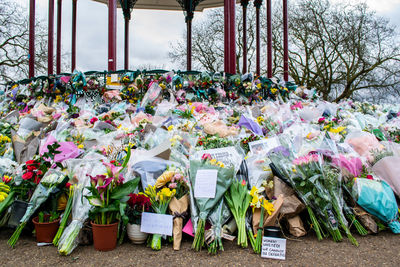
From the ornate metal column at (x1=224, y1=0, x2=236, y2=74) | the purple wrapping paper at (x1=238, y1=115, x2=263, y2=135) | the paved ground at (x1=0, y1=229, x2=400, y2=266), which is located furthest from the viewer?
the ornate metal column at (x1=224, y1=0, x2=236, y2=74)

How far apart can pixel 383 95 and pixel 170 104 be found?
44.3 feet

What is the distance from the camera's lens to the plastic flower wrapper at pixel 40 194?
202 centimetres

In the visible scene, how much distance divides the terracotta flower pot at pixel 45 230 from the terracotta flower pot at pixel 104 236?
1.10 ft

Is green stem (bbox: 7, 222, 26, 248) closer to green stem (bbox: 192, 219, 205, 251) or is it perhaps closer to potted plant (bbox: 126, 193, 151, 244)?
potted plant (bbox: 126, 193, 151, 244)

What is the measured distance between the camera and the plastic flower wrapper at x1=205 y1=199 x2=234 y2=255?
6.19 feet

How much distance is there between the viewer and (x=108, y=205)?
74.2 inches

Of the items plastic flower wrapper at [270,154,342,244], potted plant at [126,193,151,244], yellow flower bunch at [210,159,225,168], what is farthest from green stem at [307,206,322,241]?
potted plant at [126,193,151,244]

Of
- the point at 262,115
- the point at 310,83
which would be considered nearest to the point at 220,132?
the point at 262,115

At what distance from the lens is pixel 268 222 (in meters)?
1.99

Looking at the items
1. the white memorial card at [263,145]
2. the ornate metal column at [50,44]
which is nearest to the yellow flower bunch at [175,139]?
the white memorial card at [263,145]

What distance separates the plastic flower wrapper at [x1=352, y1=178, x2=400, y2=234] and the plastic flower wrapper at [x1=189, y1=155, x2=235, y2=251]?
1.00m

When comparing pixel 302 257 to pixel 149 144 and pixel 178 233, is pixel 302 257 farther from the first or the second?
pixel 149 144

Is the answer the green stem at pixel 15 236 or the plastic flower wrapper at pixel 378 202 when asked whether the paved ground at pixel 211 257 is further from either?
the plastic flower wrapper at pixel 378 202

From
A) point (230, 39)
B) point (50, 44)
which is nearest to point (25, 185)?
point (230, 39)
